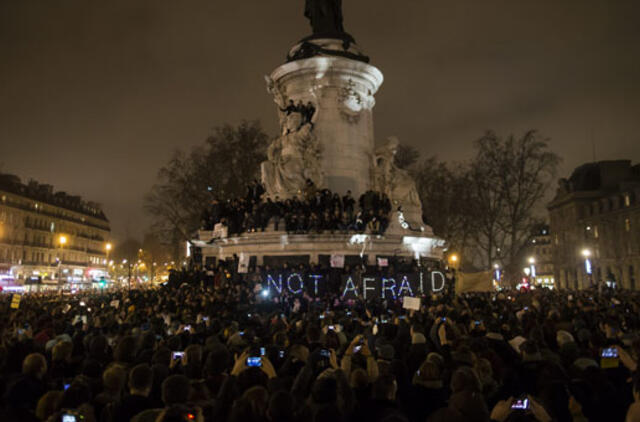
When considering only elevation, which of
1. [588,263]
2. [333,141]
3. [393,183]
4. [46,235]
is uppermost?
[46,235]

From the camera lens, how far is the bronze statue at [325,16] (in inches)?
1054

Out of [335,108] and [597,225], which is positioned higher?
[335,108]

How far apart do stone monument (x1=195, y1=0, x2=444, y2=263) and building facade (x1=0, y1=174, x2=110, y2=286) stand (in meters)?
34.1

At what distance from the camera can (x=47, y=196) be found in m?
72.7

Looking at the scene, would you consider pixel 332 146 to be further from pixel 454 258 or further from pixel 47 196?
pixel 47 196

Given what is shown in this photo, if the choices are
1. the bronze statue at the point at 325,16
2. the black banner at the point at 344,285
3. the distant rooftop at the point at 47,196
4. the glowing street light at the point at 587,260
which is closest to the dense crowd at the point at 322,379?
the black banner at the point at 344,285

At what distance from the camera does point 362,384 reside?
452 centimetres

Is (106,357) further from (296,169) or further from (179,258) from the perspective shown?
(179,258)

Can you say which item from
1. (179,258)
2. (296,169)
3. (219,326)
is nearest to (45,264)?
(179,258)

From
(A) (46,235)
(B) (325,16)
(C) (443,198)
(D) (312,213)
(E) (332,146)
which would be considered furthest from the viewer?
(A) (46,235)

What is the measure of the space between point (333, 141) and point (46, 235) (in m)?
58.9

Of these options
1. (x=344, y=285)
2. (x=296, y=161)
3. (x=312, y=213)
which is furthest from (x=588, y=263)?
(x=344, y=285)

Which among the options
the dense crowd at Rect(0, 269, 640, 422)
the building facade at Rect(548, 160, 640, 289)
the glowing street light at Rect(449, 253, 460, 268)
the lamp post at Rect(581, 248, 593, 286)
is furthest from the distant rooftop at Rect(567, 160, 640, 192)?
the dense crowd at Rect(0, 269, 640, 422)

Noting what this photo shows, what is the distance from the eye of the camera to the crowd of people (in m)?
21.3
